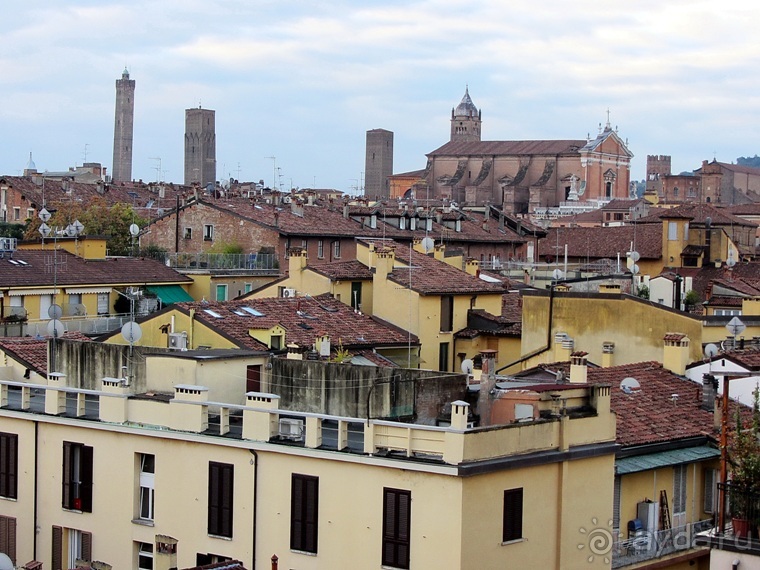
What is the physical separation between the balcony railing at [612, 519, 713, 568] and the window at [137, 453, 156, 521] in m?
5.47

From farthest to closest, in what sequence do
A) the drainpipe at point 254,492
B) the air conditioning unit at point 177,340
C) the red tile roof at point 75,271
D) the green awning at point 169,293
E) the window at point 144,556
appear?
the green awning at point 169,293
the red tile roof at point 75,271
the air conditioning unit at point 177,340
the window at point 144,556
the drainpipe at point 254,492

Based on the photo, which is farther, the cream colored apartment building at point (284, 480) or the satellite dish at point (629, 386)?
the satellite dish at point (629, 386)

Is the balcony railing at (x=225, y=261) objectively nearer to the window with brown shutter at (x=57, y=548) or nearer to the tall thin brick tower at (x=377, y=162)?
the window with brown shutter at (x=57, y=548)

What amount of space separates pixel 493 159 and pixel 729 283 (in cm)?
8773

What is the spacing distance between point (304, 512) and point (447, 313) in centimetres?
1643

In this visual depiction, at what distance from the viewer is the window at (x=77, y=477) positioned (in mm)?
17297

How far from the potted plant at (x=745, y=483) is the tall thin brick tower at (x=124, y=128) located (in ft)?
439

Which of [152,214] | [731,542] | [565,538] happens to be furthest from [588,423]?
[152,214]

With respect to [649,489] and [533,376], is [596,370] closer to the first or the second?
[533,376]

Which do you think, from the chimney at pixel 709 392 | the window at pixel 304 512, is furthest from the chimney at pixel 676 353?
the window at pixel 304 512

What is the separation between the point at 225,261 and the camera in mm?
42844

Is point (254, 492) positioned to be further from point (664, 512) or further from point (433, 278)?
point (433, 278)

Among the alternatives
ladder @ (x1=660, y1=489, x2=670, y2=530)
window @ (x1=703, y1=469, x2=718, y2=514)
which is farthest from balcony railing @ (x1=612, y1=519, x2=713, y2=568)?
window @ (x1=703, y1=469, x2=718, y2=514)

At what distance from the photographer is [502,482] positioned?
48.2 ft
